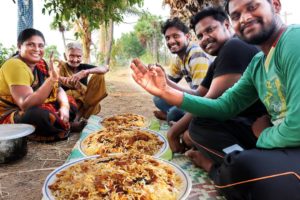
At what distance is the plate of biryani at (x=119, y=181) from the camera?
1362mm

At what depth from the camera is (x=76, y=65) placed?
4.25 m

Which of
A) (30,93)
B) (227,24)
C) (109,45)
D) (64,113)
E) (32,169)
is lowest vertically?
(32,169)

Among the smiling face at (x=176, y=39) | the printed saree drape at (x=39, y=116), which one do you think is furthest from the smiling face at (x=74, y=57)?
the smiling face at (x=176, y=39)

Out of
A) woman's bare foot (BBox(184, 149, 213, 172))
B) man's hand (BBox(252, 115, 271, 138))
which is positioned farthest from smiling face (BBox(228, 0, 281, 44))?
woman's bare foot (BBox(184, 149, 213, 172))

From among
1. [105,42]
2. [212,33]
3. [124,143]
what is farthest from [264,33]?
[105,42]

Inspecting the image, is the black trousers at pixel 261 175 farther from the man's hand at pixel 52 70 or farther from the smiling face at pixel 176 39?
the smiling face at pixel 176 39

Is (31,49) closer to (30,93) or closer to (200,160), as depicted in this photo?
(30,93)

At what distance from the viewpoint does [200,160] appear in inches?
90.2

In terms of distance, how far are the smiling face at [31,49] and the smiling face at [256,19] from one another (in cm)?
242

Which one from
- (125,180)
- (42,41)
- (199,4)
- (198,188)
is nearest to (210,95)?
(198,188)

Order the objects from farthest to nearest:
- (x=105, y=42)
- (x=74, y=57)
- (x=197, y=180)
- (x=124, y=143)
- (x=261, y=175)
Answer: (x=105, y=42), (x=74, y=57), (x=124, y=143), (x=197, y=180), (x=261, y=175)

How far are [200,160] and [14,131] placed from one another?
71.1 inches

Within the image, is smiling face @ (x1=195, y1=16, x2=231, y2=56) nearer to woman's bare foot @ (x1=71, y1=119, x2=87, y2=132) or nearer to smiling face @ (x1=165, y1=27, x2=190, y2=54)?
smiling face @ (x1=165, y1=27, x2=190, y2=54)

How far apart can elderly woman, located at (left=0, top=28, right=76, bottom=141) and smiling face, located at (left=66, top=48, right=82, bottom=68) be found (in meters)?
0.63
